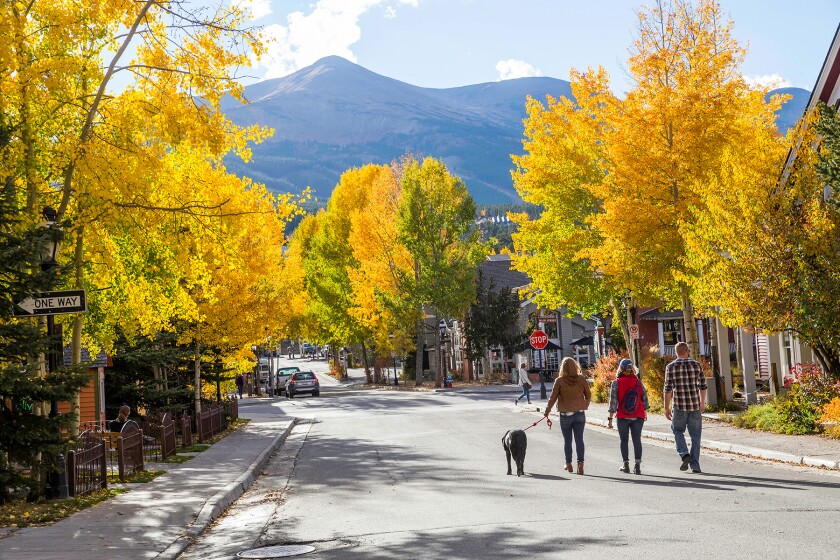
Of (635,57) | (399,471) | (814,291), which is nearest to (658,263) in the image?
(635,57)

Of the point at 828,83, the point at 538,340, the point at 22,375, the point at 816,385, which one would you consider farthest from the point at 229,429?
the point at 828,83

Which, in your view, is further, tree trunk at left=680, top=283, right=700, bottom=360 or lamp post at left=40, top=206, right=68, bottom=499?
tree trunk at left=680, top=283, right=700, bottom=360

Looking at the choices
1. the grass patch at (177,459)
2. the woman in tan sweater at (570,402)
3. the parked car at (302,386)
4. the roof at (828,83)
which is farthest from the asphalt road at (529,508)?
the parked car at (302,386)

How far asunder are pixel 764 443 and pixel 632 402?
429 cm

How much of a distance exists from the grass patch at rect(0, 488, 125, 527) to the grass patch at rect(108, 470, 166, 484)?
6.62 ft

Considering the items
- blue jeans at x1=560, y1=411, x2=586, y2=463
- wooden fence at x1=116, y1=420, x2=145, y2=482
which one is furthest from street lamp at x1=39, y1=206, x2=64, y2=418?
blue jeans at x1=560, y1=411, x2=586, y2=463

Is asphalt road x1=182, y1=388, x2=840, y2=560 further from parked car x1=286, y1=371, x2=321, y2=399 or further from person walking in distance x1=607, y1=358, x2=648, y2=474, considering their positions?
parked car x1=286, y1=371, x2=321, y2=399

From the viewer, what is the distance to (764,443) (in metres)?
17.9

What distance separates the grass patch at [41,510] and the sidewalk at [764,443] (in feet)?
35.4

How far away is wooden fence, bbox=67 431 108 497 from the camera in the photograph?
1403 cm

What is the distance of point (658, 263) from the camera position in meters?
25.7

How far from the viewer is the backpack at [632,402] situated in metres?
15.0

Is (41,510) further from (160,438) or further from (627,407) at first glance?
(627,407)

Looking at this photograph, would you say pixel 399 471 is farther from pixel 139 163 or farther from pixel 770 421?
pixel 770 421
